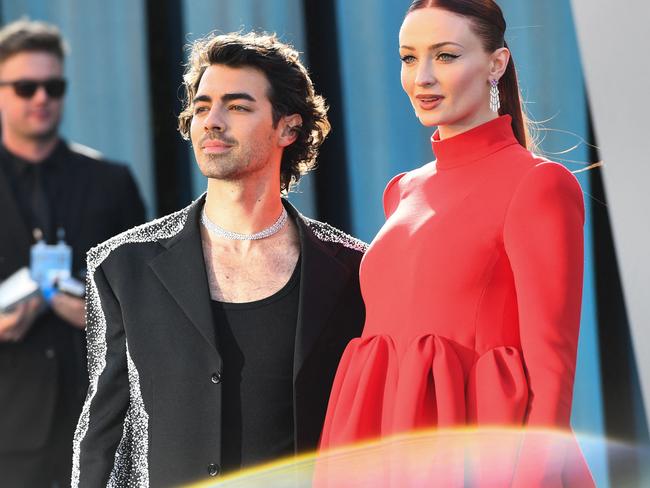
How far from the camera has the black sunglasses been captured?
5156 mm

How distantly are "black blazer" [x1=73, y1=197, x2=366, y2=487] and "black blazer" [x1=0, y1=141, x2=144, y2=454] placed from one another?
5.46ft

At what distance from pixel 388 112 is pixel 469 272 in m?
2.76

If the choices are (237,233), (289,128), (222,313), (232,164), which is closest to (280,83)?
(289,128)

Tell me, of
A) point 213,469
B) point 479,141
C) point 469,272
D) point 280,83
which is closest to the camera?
point 469,272

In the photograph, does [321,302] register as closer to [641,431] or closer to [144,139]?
[641,431]

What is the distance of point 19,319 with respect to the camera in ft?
15.9

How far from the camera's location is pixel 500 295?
272 centimetres

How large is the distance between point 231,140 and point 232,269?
12.2 inches

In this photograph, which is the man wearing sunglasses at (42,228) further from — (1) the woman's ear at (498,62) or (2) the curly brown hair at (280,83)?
(1) the woman's ear at (498,62)

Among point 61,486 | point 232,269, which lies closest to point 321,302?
point 232,269

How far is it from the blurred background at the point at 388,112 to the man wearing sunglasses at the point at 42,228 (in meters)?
0.51

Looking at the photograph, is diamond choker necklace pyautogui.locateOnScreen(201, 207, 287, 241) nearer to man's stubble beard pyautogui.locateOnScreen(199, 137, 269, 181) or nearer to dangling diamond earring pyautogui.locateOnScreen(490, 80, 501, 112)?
man's stubble beard pyautogui.locateOnScreen(199, 137, 269, 181)

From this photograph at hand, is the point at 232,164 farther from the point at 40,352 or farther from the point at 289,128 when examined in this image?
the point at 40,352

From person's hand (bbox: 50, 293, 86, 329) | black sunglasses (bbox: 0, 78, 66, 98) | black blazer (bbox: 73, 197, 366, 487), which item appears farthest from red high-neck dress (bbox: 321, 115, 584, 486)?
black sunglasses (bbox: 0, 78, 66, 98)
